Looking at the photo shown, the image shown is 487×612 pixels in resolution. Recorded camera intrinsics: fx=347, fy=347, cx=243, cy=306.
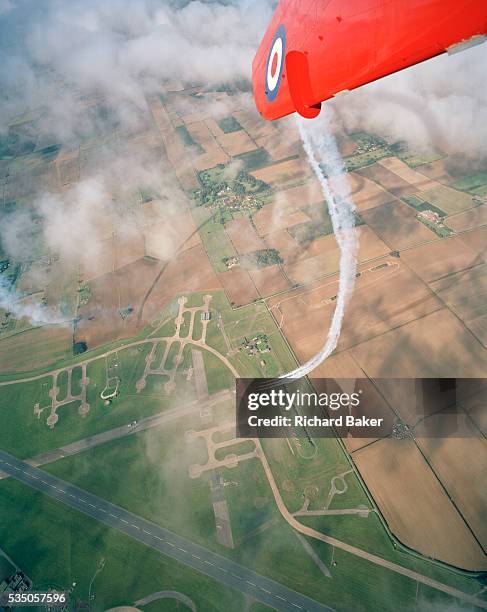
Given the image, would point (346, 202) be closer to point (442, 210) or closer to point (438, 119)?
point (442, 210)

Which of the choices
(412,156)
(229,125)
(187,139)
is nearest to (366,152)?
(412,156)

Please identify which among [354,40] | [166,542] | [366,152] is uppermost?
[354,40]

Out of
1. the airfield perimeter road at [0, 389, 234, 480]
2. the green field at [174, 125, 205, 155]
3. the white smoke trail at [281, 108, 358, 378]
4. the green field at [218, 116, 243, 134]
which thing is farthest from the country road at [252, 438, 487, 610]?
the green field at [218, 116, 243, 134]

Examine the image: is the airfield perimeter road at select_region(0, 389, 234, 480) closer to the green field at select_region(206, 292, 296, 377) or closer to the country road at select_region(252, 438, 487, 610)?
the green field at select_region(206, 292, 296, 377)

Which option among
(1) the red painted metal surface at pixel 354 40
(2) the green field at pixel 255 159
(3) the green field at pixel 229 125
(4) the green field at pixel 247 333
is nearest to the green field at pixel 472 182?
(2) the green field at pixel 255 159

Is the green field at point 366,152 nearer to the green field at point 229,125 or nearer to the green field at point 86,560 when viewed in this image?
the green field at point 229,125

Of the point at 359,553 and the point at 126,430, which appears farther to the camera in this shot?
the point at 126,430

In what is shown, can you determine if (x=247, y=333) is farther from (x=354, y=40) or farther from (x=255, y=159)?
(x=255, y=159)
